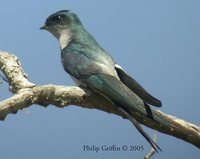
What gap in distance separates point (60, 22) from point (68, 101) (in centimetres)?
101

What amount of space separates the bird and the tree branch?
52 millimetres

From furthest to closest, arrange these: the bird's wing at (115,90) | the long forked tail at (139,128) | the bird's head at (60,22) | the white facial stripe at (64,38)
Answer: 1. the bird's head at (60,22)
2. the white facial stripe at (64,38)
3. the bird's wing at (115,90)
4. the long forked tail at (139,128)

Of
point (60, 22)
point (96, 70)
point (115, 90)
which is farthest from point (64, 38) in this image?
point (115, 90)

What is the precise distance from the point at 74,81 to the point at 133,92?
458 millimetres

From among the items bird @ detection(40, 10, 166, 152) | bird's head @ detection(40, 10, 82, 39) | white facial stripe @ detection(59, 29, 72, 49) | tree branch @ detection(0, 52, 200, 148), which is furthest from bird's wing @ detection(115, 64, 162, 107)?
bird's head @ detection(40, 10, 82, 39)

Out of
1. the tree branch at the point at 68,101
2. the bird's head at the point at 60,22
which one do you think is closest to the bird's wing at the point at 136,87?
the tree branch at the point at 68,101

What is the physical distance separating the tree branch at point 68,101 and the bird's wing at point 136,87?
113 millimetres

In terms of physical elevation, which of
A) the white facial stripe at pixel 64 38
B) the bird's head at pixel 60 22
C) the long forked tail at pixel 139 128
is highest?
the bird's head at pixel 60 22

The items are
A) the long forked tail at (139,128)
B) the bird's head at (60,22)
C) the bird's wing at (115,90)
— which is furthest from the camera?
the bird's head at (60,22)

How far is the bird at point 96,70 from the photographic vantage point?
3.16 meters

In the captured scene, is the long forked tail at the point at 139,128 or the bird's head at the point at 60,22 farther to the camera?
the bird's head at the point at 60,22

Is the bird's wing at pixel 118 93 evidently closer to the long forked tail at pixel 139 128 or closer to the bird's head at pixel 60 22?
the long forked tail at pixel 139 128

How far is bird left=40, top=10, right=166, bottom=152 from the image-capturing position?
3.16 m

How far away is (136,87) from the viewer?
132 inches
